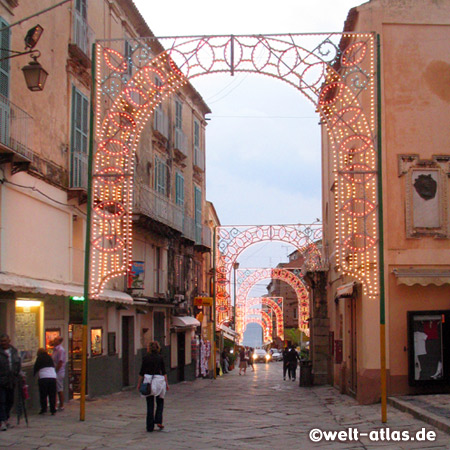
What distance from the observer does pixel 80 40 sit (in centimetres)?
1833

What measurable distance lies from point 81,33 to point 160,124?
9225mm

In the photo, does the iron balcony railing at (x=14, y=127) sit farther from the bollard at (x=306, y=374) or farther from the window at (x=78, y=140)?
the bollard at (x=306, y=374)

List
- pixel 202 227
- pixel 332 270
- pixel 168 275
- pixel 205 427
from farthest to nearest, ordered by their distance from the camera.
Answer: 1. pixel 202 227
2. pixel 168 275
3. pixel 332 270
4. pixel 205 427

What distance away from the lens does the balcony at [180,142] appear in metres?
30.2

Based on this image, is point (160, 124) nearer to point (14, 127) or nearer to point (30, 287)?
point (14, 127)

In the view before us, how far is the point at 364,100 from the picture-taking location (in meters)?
17.1

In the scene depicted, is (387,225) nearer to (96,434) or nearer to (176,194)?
(96,434)

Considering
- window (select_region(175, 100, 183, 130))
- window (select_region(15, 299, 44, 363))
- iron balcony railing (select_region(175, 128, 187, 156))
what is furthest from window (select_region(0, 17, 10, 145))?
window (select_region(175, 100, 183, 130))

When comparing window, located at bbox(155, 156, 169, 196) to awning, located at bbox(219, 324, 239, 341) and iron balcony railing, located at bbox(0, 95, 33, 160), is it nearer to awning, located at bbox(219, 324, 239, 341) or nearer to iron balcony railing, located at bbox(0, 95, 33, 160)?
iron balcony railing, located at bbox(0, 95, 33, 160)

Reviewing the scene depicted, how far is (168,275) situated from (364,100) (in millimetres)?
13358

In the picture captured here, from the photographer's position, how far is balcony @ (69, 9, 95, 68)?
58.9ft

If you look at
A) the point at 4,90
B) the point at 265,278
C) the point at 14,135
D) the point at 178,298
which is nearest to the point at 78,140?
the point at 14,135

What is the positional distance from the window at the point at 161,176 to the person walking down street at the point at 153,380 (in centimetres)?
1527

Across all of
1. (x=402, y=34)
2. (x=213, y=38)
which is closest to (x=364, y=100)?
(x=402, y=34)
